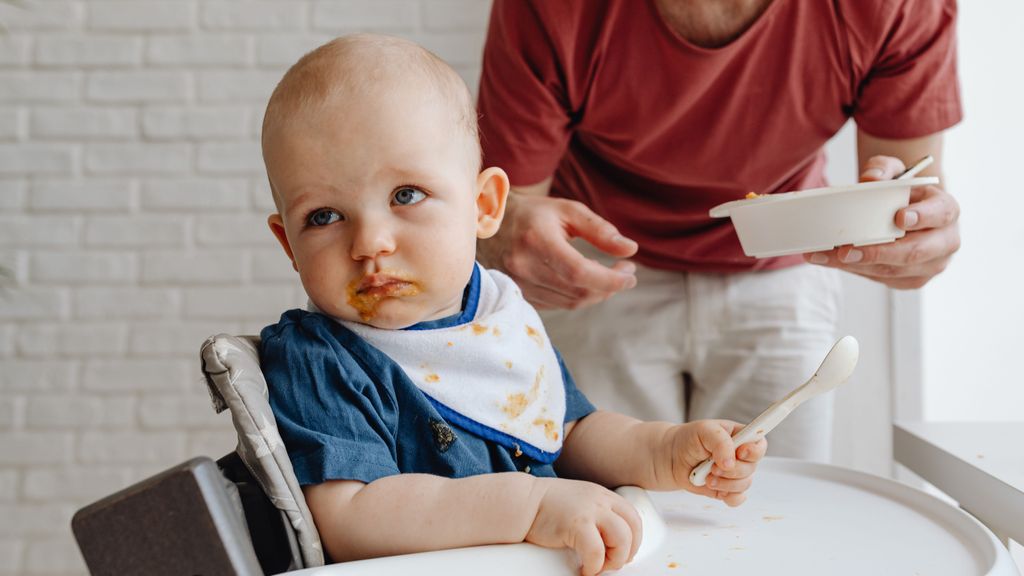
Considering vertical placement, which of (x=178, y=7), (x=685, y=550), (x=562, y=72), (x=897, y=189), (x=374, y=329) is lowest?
(x=685, y=550)

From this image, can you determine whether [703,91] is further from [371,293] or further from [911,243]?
[371,293]

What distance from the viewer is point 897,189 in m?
0.94

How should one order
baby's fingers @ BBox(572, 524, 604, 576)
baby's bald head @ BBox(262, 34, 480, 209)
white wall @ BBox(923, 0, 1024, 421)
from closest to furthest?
baby's fingers @ BBox(572, 524, 604, 576) → baby's bald head @ BBox(262, 34, 480, 209) → white wall @ BBox(923, 0, 1024, 421)

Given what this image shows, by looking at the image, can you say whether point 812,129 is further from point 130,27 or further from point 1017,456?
point 130,27

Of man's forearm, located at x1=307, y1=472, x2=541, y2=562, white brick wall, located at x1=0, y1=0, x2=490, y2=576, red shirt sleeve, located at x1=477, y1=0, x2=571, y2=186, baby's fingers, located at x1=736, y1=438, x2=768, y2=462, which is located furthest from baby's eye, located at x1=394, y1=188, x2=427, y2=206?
white brick wall, located at x1=0, y1=0, x2=490, y2=576

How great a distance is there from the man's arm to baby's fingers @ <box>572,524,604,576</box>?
52 cm

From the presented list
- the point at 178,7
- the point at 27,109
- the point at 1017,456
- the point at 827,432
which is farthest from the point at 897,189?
the point at 27,109

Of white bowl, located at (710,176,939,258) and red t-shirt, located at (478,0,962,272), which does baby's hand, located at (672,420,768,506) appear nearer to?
white bowl, located at (710,176,939,258)

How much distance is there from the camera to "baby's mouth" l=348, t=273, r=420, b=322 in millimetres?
764

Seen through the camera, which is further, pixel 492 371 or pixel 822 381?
pixel 492 371

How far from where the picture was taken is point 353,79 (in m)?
0.76

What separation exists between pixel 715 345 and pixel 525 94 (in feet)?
1.49

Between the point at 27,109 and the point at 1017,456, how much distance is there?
2322mm

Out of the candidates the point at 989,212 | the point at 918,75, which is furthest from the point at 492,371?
the point at 989,212
